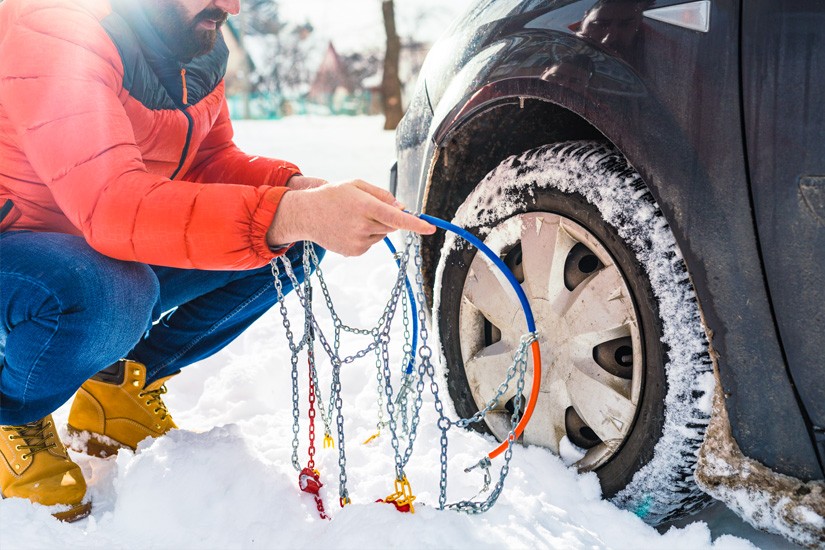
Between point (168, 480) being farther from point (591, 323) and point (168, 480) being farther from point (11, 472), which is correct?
point (591, 323)

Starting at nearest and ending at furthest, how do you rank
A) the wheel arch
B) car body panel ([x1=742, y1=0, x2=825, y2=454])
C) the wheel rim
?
1. car body panel ([x1=742, y1=0, x2=825, y2=454])
2. the wheel arch
3. the wheel rim

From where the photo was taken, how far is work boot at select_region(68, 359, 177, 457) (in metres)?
2.11

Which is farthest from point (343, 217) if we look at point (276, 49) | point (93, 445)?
point (276, 49)

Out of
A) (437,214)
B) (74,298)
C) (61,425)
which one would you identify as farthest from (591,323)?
(61,425)

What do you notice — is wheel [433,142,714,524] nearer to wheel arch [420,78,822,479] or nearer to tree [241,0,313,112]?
wheel arch [420,78,822,479]

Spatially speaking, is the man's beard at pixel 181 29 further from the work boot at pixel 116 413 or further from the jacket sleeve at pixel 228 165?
the work boot at pixel 116 413

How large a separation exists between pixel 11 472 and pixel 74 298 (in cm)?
51

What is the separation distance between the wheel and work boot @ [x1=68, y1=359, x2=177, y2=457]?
37.9 inches

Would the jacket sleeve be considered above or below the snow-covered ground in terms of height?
above

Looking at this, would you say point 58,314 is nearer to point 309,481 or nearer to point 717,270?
point 309,481

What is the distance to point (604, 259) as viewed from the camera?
1.54 m

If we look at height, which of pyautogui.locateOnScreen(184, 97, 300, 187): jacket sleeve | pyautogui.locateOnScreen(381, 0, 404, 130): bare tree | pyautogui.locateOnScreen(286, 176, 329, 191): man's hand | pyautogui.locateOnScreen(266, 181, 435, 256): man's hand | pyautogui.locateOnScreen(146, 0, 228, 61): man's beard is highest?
pyautogui.locateOnScreen(146, 0, 228, 61): man's beard

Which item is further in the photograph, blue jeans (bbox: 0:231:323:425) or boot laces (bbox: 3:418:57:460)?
boot laces (bbox: 3:418:57:460)

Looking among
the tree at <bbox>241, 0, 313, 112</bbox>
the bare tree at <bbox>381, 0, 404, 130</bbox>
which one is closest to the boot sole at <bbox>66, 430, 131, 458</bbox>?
the bare tree at <bbox>381, 0, 404, 130</bbox>
